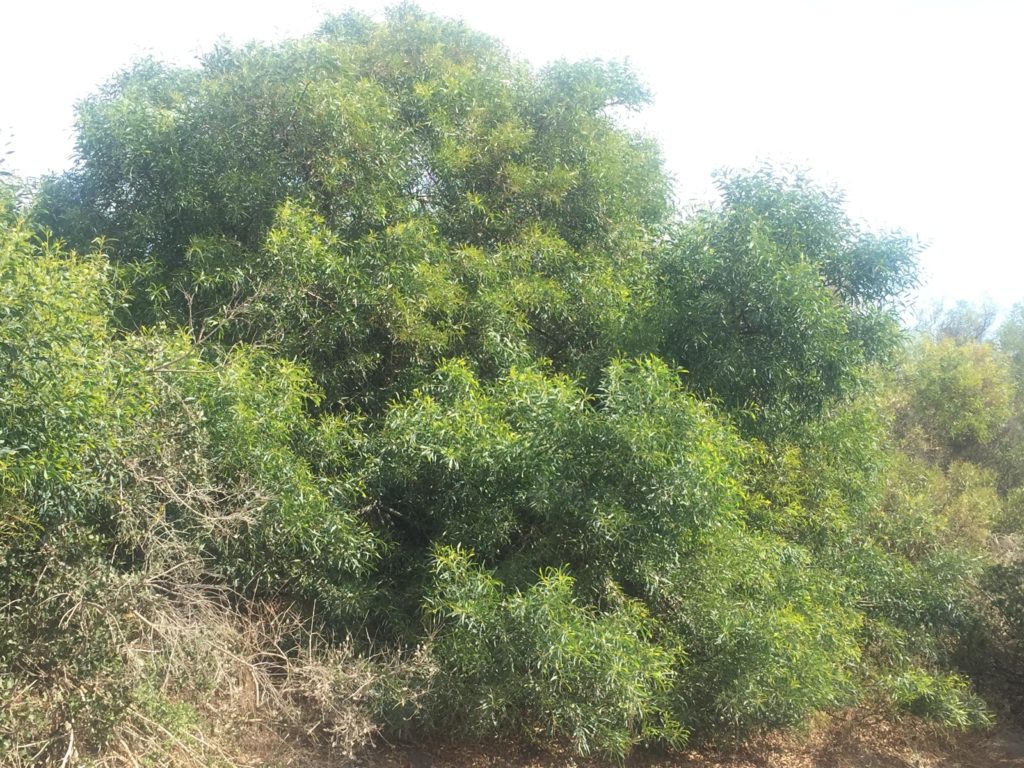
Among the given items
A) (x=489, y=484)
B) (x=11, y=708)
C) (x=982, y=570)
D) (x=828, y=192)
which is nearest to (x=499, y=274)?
(x=489, y=484)

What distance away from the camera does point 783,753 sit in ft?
26.8

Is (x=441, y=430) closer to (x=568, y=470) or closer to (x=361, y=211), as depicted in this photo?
(x=568, y=470)

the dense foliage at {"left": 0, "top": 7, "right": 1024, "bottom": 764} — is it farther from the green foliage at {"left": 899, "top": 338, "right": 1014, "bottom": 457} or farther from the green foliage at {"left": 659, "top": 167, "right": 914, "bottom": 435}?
the green foliage at {"left": 899, "top": 338, "right": 1014, "bottom": 457}

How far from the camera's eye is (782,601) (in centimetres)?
707

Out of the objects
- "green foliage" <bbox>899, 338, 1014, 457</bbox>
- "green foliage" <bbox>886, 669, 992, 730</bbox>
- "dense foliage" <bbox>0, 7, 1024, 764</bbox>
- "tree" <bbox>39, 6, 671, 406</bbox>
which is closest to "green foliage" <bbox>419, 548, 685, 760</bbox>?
"dense foliage" <bbox>0, 7, 1024, 764</bbox>

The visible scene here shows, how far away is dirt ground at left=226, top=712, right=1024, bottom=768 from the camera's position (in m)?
6.67

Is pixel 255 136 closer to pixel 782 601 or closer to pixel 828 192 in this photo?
pixel 828 192

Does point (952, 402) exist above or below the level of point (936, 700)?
above

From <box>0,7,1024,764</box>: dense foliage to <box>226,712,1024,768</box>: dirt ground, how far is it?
0.29 m

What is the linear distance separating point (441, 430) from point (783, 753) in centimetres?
468

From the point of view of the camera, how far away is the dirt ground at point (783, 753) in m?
6.67

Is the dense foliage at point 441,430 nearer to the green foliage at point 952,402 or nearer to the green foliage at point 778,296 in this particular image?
the green foliage at point 778,296

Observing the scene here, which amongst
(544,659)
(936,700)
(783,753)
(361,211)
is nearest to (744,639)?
(544,659)

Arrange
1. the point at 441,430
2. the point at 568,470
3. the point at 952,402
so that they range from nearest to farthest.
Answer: the point at 568,470, the point at 441,430, the point at 952,402
